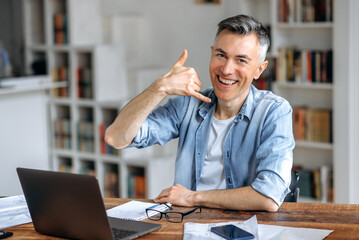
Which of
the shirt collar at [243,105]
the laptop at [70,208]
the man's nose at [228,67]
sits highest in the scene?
the man's nose at [228,67]

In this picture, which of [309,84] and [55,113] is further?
[55,113]

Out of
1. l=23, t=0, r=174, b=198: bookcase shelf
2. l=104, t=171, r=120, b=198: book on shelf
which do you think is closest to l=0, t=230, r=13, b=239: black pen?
l=23, t=0, r=174, b=198: bookcase shelf

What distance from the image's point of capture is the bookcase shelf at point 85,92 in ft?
15.0

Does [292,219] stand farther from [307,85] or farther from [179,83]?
[307,85]

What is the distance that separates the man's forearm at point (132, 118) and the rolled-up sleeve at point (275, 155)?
406 millimetres

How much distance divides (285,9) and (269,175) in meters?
2.41

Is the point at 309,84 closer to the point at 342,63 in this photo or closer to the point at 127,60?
the point at 342,63

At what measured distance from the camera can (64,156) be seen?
16.3ft

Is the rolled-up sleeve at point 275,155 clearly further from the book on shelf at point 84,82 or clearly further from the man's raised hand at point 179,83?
the book on shelf at point 84,82

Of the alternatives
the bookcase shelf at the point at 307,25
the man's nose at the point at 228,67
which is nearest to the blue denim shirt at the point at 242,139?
the man's nose at the point at 228,67

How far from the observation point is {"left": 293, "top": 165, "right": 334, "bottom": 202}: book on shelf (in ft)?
13.6

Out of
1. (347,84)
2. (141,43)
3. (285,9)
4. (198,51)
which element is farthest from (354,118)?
(141,43)

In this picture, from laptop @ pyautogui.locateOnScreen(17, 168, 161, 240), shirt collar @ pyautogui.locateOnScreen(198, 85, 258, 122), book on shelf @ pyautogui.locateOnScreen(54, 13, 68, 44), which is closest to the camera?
laptop @ pyautogui.locateOnScreen(17, 168, 161, 240)

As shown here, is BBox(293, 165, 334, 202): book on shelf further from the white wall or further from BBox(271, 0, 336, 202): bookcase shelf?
the white wall
